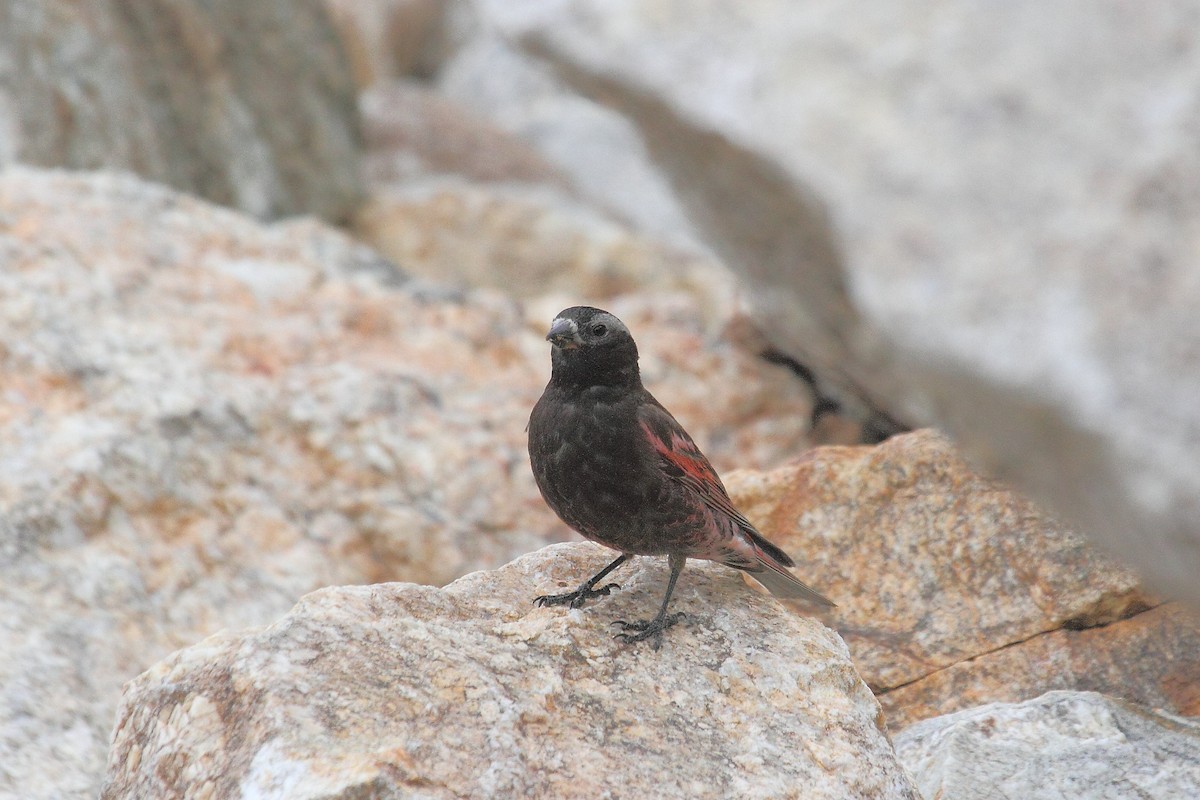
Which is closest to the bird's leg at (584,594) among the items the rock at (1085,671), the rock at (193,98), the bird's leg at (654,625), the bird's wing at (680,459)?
the bird's leg at (654,625)

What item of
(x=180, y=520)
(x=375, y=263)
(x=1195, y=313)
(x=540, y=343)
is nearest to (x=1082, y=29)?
(x=1195, y=313)

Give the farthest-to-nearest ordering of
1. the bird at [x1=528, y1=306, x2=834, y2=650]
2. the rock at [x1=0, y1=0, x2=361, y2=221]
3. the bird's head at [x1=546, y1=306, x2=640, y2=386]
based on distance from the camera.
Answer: the rock at [x1=0, y1=0, x2=361, y2=221]
the bird's head at [x1=546, y1=306, x2=640, y2=386]
the bird at [x1=528, y1=306, x2=834, y2=650]

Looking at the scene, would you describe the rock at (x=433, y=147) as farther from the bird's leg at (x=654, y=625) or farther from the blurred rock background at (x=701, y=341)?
the bird's leg at (x=654, y=625)

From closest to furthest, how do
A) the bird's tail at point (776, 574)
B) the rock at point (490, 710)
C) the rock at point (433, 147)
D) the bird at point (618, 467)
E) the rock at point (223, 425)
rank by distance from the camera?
1. the rock at point (490, 710)
2. the bird at point (618, 467)
3. the bird's tail at point (776, 574)
4. the rock at point (223, 425)
5. the rock at point (433, 147)

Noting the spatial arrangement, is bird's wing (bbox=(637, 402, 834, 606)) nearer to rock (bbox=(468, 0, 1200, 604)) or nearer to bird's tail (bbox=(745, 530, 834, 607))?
bird's tail (bbox=(745, 530, 834, 607))

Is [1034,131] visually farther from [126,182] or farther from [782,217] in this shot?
[126,182]

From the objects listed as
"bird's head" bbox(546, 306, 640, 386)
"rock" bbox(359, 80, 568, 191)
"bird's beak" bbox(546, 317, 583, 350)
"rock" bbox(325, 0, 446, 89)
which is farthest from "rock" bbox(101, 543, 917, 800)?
"rock" bbox(325, 0, 446, 89)

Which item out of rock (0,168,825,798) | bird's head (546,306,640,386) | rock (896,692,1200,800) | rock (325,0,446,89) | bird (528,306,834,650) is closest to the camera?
rock (896,692,1200,800)
